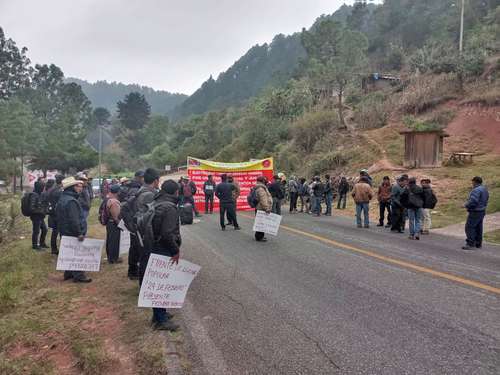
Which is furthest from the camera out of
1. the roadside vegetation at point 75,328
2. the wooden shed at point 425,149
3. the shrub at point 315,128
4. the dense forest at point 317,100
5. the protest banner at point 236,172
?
the shrub at point 315,128

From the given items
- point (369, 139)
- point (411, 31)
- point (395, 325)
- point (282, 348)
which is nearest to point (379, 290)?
point (395, 325)

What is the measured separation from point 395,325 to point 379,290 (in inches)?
53.0

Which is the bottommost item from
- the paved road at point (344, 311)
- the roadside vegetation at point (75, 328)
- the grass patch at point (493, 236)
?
the roadside vegetation at point (75, 328)

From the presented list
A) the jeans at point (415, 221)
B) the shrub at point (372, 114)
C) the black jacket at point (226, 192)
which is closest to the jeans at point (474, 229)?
the jeans at point (415, 221)

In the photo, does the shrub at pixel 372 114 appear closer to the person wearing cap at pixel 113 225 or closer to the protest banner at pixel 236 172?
the protest banner at pixel 236 172

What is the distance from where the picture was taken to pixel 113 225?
8492mm

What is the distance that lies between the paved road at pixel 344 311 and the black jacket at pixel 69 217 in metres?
2.33

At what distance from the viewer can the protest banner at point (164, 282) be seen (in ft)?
15.6

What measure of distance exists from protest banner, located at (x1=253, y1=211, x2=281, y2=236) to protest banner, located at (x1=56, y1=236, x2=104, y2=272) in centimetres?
414

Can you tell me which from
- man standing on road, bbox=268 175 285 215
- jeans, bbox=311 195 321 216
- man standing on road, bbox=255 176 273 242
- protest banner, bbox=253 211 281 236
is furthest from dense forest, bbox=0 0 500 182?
protest banner, bbox=253 211 281 236

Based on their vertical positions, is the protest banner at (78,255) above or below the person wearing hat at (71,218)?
below

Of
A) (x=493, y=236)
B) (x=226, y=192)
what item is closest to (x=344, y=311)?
(x=226, y=192)

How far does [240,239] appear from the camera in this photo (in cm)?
1095

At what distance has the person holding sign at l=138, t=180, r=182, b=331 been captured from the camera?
4.73 meters
